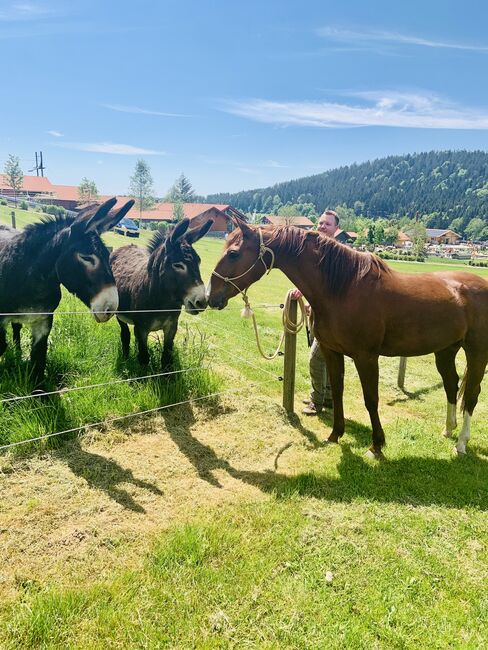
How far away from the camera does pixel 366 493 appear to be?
3363mm

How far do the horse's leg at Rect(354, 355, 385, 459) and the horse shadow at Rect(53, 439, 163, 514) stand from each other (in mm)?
2176

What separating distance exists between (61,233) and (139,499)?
2.51 metres

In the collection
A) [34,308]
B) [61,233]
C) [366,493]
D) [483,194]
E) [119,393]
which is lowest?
[366,493]

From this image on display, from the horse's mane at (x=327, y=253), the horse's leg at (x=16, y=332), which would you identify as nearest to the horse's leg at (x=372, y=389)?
the horse's mane at (x=327, y=253)

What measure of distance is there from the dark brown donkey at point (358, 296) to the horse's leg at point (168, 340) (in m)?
1.02

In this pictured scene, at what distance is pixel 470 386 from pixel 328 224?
250cm

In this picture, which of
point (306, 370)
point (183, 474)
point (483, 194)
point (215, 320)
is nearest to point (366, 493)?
point (183, 474)

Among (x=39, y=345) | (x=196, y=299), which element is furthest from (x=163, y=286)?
(x=39, y=345)

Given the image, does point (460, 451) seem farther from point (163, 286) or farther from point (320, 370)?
point (163, 286)

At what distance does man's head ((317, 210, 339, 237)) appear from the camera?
15.4 ft

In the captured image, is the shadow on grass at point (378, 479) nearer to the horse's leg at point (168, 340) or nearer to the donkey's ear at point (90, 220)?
the horse's leg at point (168, 340)

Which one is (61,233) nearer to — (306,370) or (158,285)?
(158,285)

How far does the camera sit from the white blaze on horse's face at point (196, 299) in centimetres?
407

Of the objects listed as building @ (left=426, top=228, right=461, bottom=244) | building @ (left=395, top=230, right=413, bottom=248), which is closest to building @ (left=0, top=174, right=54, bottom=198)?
building @ (left=395, top=230, right=413, bottom=248)
